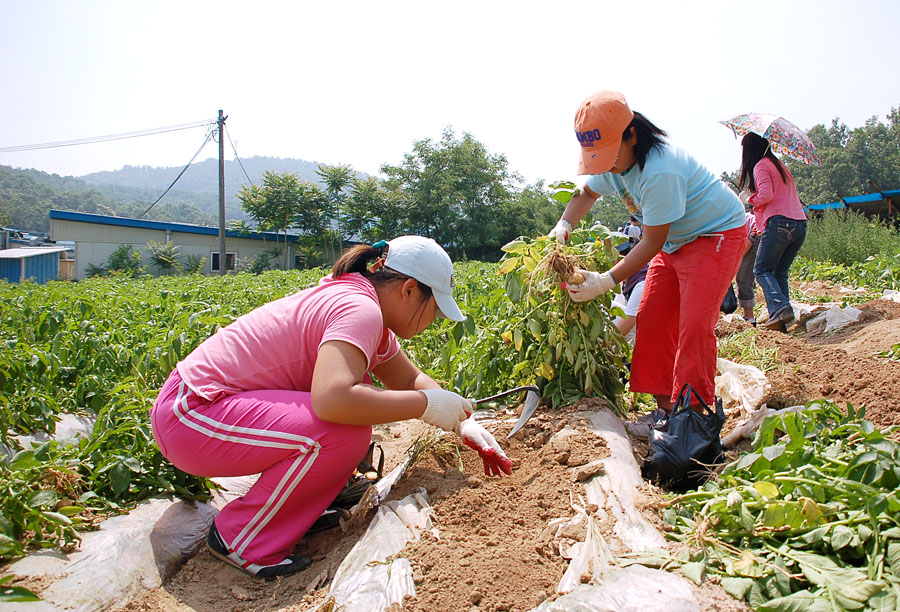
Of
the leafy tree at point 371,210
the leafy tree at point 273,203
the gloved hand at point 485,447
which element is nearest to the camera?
the gloved hand at point 485,447

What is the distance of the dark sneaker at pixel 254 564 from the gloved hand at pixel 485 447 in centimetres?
70

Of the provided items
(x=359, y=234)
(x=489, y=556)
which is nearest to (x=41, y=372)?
(x=489, y=556)

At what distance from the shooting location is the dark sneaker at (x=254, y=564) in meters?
1.94

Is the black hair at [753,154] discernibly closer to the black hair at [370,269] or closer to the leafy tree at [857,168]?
the black hair at [370,269]

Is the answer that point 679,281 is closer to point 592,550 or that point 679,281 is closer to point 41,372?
point 592,550

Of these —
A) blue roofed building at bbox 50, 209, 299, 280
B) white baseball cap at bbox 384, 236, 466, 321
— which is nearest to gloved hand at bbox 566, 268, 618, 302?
white baseball cap at bbox 384, 236, 466, 321

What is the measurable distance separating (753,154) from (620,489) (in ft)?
12.8

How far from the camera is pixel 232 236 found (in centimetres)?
3166

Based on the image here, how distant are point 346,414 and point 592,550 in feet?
2.68

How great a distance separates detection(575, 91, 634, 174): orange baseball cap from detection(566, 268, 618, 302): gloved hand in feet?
1.54

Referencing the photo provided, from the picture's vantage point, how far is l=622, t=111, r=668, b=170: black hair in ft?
Answer: 7.97

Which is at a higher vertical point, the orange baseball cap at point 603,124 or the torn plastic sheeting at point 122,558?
the orange baseball cap at point 603,124

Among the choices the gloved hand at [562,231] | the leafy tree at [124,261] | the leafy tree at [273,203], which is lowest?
the leafy tree at [124,261]

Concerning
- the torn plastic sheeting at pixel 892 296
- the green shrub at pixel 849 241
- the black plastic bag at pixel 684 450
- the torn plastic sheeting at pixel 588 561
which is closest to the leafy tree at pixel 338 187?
the green shrub at pixel 849 241
